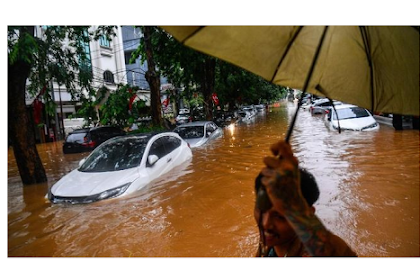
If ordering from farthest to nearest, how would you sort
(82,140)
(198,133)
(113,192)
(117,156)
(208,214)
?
(82,140)
(198,133)
(117,156)
(113,192)
(208,214)

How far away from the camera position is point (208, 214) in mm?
4996

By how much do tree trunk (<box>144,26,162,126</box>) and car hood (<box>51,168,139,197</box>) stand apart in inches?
245

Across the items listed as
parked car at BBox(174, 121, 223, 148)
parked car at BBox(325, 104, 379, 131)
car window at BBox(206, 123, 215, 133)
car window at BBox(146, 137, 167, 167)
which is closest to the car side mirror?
car window at BBox(146, 137, 167, 167)

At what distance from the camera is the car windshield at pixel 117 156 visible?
6.25m

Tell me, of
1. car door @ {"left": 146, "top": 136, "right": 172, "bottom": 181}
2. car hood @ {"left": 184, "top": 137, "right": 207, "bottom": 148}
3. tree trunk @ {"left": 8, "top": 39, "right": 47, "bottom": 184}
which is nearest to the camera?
car door @ {"left": 146, "top": 136, "right": 172, "bottom": 181}

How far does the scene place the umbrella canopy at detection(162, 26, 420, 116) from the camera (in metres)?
1.79

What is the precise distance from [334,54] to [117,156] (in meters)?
5.55

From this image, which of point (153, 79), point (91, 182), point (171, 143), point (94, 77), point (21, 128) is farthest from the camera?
point (94, 77)

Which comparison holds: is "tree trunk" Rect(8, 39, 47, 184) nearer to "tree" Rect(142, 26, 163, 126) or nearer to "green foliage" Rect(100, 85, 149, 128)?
"green foliage" Rect(100, 85, 149, 128)

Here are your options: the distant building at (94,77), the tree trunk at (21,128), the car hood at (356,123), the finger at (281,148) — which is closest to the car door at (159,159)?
the tree trunk at (21,128)

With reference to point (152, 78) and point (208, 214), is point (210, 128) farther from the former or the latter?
point (208, 214)

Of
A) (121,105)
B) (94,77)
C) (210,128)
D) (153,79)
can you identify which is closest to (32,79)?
(121,105)

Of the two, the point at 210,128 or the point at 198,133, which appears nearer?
the point at 198,133

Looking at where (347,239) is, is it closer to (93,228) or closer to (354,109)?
(93,228)
